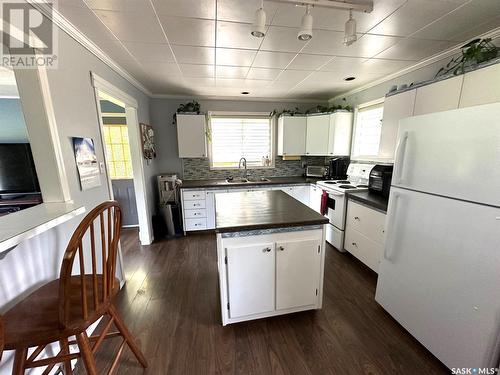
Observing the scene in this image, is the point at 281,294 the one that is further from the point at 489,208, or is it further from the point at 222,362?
the point at 489,208

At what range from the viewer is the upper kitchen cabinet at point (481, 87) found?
141 cm

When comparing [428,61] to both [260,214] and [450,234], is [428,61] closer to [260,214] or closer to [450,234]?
[450,234]

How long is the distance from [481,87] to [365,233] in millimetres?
1587

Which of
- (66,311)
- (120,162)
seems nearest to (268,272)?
(66,311)

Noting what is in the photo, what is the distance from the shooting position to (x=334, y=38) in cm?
173

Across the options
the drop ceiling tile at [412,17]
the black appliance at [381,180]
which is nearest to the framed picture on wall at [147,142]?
the drop ceiling tile at [412,17]

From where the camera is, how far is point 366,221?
231cm

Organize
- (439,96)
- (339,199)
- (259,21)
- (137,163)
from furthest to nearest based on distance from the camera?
(137,163) < (339,199) < (439,96) < (259,21)

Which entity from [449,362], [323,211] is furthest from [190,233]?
[449,362]

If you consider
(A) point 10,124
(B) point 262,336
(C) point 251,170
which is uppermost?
(A) point 10,124

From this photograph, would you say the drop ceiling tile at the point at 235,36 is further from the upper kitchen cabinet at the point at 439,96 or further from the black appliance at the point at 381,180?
the black appliance at the point at 381,180

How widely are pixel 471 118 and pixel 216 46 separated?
194cm

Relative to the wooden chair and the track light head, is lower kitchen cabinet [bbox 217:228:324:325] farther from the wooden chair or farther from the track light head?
the track light head

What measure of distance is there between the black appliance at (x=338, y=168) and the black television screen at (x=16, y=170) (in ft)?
13.4
